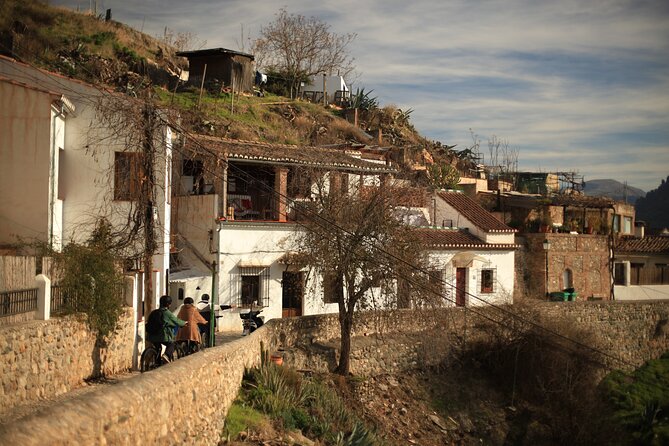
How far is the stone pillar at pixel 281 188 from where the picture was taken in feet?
90.1

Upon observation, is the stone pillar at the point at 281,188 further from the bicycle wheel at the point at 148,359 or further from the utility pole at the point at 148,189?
the bicycle wheel at the point at 148,359

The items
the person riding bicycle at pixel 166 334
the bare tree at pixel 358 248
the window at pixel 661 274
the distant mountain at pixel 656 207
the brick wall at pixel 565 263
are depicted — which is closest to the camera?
the person riding bicycle at pixel 166 334

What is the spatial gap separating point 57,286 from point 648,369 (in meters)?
26.7

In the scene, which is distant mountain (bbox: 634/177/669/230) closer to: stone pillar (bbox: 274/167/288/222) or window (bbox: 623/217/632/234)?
window (bbox: 623/217/632/234)

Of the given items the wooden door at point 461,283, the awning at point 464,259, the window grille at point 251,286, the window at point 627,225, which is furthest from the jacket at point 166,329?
the window at point 627,225

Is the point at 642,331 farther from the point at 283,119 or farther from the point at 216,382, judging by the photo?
the point at 216,382

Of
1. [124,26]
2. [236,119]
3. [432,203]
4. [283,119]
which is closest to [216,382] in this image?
[432,203]

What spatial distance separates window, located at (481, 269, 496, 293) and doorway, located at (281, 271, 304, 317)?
9.10 m

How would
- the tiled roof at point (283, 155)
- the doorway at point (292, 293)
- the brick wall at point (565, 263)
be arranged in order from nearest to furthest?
the tiled roof at point (283, 155) → the doorway at point (292, 293) → the brick wall at point (565, 263)

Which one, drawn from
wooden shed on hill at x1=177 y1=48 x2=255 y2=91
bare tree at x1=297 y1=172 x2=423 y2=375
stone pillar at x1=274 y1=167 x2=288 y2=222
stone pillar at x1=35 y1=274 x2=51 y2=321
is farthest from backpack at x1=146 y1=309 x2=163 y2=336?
wooden shed on hill at x1=177 y1=48 x2=255 y2=91

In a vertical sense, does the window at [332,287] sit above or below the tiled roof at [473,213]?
below

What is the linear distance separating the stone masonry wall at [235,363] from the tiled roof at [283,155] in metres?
5.89

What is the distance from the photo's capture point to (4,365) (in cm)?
1048

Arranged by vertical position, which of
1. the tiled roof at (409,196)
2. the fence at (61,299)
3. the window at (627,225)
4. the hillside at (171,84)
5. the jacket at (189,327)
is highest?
the hillside at (171,84)
